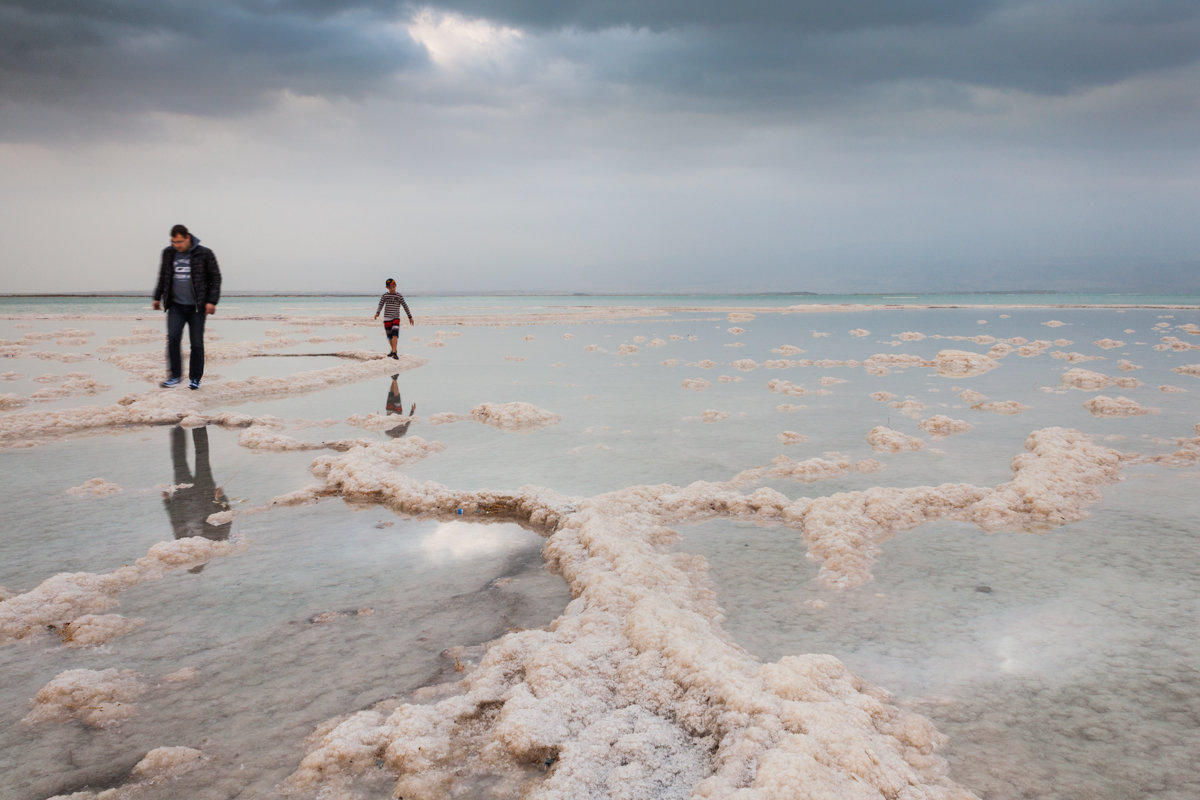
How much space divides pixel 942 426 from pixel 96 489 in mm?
8741

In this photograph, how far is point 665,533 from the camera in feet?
15.4

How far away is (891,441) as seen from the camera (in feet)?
23.1

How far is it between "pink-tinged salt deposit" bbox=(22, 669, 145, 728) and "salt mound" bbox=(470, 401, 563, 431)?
5334 millimetres

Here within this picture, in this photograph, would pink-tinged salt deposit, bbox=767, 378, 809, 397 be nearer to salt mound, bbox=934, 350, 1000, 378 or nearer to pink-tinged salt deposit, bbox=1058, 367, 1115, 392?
salt mound, bbox=934, 350, 1000, 378

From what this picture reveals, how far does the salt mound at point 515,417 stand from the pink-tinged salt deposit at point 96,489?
12.8 feet

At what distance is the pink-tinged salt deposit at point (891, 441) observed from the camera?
694 centimetres

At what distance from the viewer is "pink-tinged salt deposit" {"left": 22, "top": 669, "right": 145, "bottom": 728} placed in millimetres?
2611

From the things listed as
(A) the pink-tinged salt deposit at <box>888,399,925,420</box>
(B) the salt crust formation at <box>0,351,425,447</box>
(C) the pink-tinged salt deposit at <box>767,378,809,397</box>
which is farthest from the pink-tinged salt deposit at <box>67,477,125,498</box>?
(A) the pink-tinged salt deposit at <box>888,399,925,420</box>

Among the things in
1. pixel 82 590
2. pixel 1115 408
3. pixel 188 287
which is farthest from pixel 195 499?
pixel 1115 408

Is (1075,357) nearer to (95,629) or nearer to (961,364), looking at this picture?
(961,364)

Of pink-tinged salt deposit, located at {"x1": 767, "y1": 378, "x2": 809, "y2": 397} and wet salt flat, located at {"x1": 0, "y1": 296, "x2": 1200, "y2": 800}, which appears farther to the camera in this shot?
pink-tinged salt deposit, located at {"x1": 767, "y1": 378, "x2": 809, "y2": 397}

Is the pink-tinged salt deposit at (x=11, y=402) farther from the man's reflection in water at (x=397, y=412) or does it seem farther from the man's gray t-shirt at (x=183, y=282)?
the man's reflection in water at (x=397, y=412)

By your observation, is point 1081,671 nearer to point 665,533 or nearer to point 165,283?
point 665,533

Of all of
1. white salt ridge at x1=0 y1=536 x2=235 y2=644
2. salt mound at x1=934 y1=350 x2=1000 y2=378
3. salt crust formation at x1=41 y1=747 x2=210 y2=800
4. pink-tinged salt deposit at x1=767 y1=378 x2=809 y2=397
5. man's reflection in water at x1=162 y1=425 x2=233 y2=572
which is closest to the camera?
salt crust formation at x1=41 y1=747 x2=210 y2=800
